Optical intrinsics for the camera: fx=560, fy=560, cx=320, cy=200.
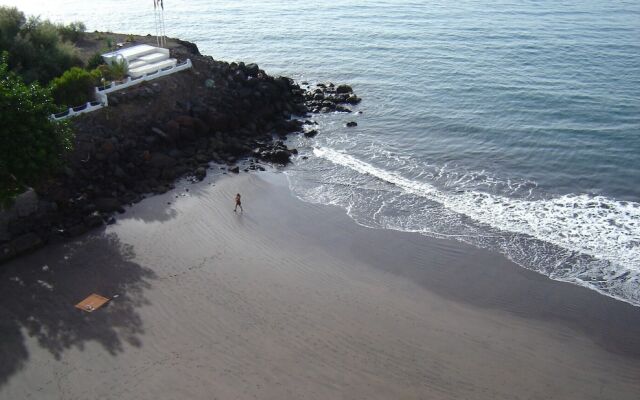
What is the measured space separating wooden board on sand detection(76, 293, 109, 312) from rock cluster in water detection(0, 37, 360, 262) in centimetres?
559

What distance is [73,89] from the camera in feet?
116

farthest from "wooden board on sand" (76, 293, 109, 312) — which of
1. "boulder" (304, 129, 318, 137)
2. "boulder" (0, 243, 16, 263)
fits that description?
"boulder" (304, 129, 318, 137)

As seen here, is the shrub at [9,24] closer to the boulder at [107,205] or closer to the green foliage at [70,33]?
the green foliage at [70,33]

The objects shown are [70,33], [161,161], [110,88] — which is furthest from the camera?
[70,33]

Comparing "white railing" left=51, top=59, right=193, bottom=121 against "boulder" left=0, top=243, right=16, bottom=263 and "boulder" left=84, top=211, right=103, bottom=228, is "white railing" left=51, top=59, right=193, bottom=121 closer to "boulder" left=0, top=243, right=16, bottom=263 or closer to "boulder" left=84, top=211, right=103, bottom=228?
"boulder" left=84, top=211, right=103, bottom=228

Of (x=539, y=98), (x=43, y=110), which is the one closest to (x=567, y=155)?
(x=539, y=98)

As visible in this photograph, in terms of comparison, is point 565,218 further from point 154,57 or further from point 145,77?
point 154,57

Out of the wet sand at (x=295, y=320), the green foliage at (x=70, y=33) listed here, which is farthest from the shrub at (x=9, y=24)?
the wet sand at (x=295, y=320)

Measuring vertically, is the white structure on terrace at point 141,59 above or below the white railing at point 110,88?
above

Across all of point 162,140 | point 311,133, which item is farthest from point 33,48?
point 311,133

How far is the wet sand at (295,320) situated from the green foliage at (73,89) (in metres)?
10.2

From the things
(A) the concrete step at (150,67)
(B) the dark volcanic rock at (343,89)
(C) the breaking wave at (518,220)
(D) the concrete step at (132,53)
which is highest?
(D) the concrete step at (132,53)

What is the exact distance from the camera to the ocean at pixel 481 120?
29547mm

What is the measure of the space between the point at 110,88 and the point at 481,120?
26.7m
